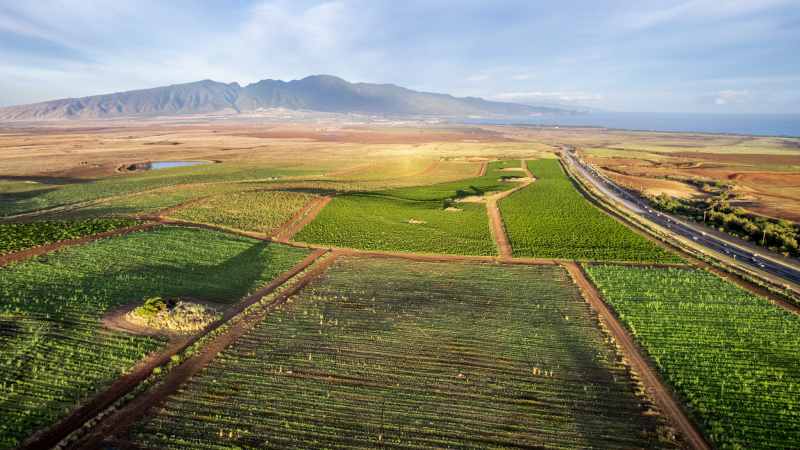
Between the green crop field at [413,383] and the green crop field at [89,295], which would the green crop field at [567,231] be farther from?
the green crop field at [89,295]

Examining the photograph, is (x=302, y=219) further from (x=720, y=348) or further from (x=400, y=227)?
(x=720, y=348)

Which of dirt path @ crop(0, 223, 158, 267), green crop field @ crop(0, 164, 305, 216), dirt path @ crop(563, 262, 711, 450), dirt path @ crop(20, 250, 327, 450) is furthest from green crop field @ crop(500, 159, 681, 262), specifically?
green crop field @ crop(0, 164, 305, 216)

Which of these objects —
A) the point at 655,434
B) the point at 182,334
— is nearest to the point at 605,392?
the point at 655,434

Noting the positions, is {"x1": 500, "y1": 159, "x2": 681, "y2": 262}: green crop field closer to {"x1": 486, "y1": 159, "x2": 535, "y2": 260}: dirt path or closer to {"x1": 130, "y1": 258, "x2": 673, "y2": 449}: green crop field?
{"x1": 486, "y1": 159, "x2": 535, "y2": 260}: dirt path

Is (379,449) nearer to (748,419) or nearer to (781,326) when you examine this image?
(748,419)

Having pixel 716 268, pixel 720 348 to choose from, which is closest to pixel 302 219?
pixel 720 348
